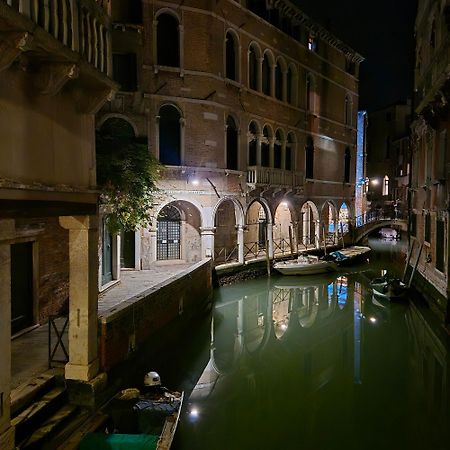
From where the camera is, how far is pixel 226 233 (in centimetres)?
1777

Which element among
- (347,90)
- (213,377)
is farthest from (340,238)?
(213,377)

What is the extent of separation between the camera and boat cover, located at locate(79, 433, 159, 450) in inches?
185

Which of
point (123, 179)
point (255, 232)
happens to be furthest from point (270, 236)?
point (123, 179)

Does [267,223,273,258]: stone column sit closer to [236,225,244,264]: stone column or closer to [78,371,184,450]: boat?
[236,225,244,264]: stone column

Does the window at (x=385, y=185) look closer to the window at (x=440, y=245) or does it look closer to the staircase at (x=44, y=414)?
the window at (x=440, y=245)

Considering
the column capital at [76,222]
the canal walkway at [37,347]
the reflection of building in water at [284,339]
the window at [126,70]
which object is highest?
the window at [126,70]

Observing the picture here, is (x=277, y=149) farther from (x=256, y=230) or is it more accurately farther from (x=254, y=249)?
(x=254, y=249)

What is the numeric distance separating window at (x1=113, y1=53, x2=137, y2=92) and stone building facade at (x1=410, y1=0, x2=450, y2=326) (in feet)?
30.1

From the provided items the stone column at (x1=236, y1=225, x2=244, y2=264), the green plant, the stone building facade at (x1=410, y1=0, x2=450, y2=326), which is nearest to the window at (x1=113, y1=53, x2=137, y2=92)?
the green plant

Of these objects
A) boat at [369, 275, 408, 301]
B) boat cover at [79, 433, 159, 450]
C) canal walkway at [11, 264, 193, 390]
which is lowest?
boat at [369, 275, 408, 301]

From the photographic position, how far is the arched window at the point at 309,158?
21.5 metres

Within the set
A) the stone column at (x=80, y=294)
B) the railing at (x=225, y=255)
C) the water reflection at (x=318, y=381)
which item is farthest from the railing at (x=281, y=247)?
the stone column at (x=80, y=294)

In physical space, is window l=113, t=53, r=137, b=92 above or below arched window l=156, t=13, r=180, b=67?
below

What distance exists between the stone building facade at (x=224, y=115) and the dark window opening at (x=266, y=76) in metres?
0.04
